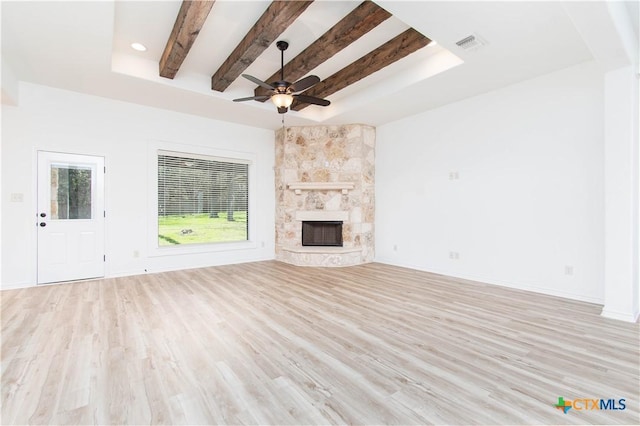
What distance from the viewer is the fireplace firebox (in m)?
6.27

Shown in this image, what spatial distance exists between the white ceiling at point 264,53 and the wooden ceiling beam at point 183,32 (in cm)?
13

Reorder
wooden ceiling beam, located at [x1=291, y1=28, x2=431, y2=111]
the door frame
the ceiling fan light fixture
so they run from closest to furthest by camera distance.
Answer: wooden ceiling beam, located at [x1=291, y1=28, x2=431, y2=111] < the ceiling fan light fixture < the door frame

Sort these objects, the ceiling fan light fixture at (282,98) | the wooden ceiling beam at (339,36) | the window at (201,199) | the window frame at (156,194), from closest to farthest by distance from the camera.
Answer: the wooden ceiling beam at (339,36), the ceiling fan light fixture at (282,98), the window frame at (156,194), the window at (201,199)

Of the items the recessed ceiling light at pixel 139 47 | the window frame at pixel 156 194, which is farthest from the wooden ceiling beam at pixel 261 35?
the window frame at pixel 156 194

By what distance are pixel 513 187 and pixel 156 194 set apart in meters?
5.79

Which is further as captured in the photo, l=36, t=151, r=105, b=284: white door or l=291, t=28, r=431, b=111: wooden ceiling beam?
l=36, t=151, r=105, b=284: white door

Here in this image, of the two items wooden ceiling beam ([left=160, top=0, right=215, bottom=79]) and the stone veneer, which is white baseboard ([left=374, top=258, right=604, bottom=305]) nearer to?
the stone veneer

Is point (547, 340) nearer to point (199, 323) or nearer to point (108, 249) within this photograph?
point (199, 323)

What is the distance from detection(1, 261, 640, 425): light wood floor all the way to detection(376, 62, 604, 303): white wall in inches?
24.0

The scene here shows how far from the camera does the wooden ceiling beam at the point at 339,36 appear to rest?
2906 millimetres

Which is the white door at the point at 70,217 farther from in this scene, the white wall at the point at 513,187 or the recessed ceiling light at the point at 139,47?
the white wall at the point at 513,187

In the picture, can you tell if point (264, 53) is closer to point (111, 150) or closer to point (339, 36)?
point (339, 36)

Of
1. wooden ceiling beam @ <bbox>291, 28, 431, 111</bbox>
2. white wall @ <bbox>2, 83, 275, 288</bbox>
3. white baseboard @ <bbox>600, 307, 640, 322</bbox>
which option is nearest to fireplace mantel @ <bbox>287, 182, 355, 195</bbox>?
white wall @ <bbox>2, 83, 275, 288</bbox>

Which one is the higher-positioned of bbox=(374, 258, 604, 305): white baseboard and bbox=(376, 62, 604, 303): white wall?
bbox=(376, 62, 604, 303): white wall
